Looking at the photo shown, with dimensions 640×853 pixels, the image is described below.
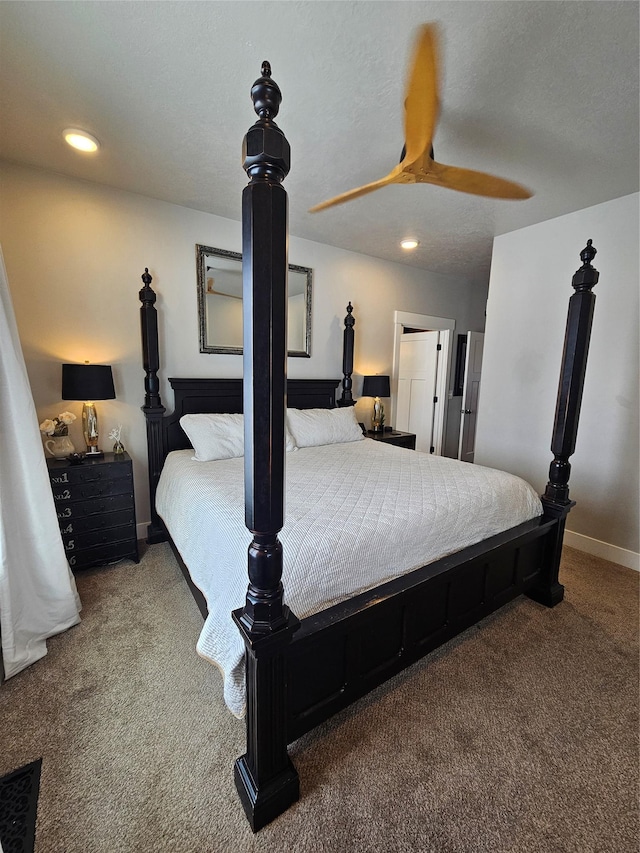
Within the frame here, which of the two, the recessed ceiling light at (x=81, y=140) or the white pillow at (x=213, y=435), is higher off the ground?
the recessed ceiling light at (x=81, y=140)

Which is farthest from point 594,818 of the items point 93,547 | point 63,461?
point 63,461

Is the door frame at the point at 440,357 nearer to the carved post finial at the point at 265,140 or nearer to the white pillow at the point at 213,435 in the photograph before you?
the white pillow at the point at 213,435

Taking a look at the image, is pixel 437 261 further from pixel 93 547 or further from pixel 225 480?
pixel 93 547

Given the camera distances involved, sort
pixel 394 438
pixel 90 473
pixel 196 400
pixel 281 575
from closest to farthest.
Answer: pixel 281 575, pixel 90 473, pixel 196 400, pixel 394 438

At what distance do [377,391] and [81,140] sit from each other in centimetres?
305

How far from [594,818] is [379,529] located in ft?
3.66

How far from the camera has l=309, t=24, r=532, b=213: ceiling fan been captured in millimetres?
1205

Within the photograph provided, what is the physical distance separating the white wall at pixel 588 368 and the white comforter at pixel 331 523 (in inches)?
45.2

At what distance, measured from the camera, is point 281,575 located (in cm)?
110

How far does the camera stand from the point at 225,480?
203 cm

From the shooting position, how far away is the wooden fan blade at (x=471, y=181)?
1617 mm

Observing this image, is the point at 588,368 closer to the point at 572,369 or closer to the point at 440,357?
the point at 572,369

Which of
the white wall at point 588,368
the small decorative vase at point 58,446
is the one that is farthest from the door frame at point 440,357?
the small decorative vase at point 58,446

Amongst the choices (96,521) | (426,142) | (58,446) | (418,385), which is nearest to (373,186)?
(426,142)
